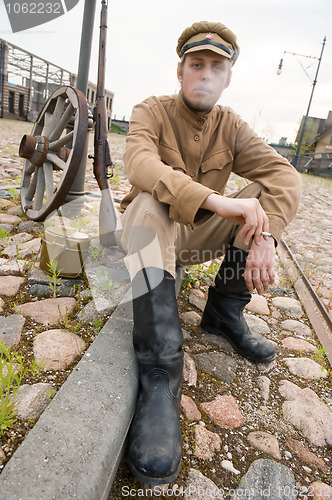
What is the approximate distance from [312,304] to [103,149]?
2.02m

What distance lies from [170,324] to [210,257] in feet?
2.63

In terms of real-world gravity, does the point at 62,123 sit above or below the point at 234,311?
above

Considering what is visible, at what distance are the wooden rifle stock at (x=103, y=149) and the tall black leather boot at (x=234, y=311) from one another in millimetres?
1081

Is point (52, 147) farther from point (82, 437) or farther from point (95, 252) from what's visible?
point (82, 437)

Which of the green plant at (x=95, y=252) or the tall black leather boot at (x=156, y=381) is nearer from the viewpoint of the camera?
the tall black leather boot at (x=156, y=381)

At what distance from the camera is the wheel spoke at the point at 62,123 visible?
8.70 ft

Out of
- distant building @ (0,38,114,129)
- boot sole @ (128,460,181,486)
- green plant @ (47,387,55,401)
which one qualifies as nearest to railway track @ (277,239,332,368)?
boot sole @ (128,460,181,486)

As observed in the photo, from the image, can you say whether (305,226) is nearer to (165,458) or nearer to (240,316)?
(240,316)

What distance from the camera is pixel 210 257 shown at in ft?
7.08

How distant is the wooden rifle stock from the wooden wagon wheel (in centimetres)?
19

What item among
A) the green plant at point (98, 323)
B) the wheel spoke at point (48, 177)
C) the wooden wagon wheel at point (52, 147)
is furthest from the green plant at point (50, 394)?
the wheel spoke at point (48, 177)

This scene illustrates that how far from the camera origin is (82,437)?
1.06 metres

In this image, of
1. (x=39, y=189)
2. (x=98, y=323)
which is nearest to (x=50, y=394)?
(x=98, y=323)

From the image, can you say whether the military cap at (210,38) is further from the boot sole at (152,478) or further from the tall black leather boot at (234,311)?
the boot sole at (152,478)
